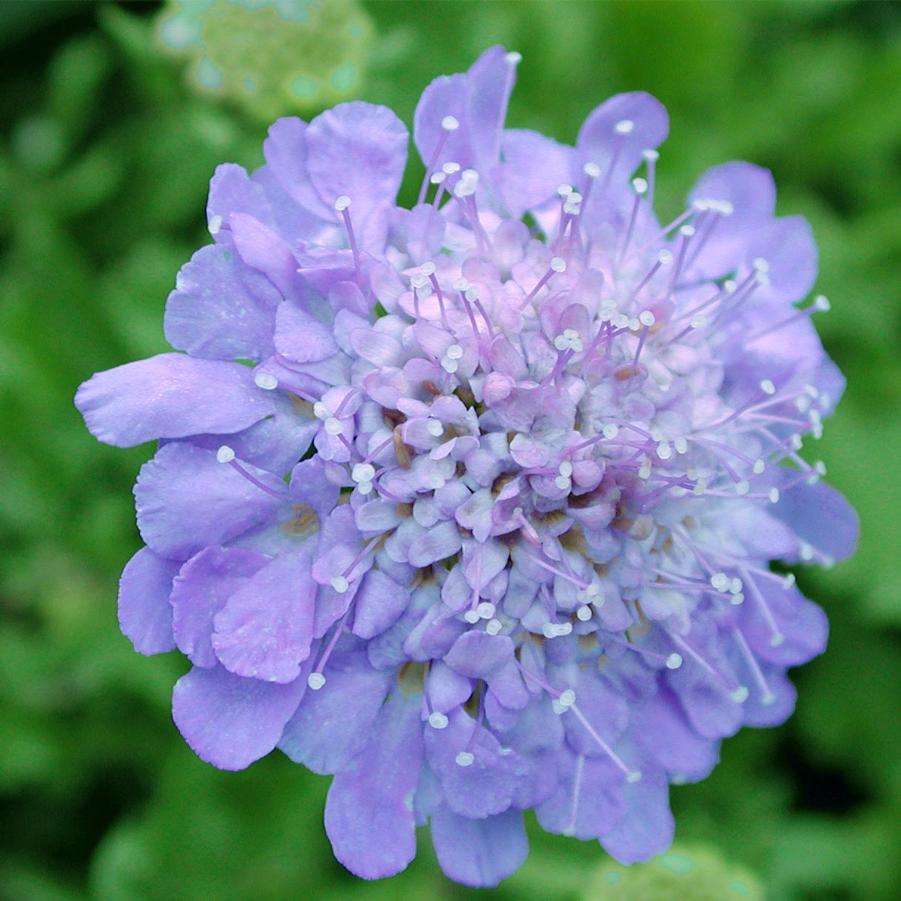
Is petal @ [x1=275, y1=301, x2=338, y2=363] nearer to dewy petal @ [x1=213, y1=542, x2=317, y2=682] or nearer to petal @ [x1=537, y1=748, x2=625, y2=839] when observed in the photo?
dewy petal @ [x1=213, y1=542, x2=317, y2=682]

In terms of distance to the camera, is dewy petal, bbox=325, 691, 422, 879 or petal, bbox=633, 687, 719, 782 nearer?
dewy petal, bbox=325, 691, 422, 879

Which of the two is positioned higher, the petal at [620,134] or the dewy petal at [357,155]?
the petal at [620,134]

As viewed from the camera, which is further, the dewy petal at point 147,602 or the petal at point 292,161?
the petal at point 292,161

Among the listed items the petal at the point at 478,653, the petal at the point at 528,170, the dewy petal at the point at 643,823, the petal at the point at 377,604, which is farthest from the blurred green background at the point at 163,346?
the petal at the point at 377,604

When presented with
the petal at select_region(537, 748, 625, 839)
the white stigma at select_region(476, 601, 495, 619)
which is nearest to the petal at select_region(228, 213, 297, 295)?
the white stigma at select_region(476, 601, 495, 619)

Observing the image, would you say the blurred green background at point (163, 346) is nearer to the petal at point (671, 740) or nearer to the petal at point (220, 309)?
the petal at point (671, 740)

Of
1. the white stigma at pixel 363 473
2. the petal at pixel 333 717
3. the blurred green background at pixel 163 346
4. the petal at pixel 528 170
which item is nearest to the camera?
the white stigma at pixel 363 473
